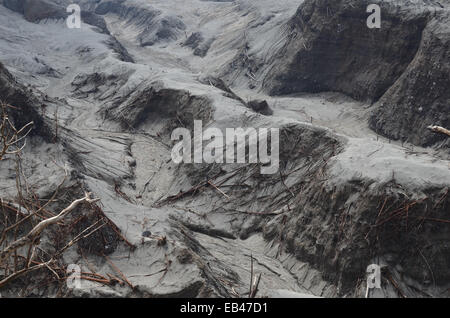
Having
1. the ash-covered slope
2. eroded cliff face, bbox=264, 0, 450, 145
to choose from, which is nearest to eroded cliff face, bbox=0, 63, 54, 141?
the ash-covered slope

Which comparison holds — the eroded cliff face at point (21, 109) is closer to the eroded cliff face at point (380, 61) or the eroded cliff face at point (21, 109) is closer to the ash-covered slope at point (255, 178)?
the ash-covered slope at point (255, 178)

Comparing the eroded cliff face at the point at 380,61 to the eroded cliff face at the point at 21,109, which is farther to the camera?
the eroded cliff face at the point at 380,61

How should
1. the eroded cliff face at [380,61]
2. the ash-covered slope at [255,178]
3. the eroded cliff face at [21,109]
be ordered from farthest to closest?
the eroded cliff face at [380,61], the eroded cliff face at [21,109], the ash-covered slope at [255,178]

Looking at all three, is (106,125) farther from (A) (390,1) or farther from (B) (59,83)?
(A) (390,1)

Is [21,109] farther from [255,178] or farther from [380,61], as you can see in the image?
[380,61]

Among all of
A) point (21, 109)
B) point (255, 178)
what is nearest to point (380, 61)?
point (255, 178)

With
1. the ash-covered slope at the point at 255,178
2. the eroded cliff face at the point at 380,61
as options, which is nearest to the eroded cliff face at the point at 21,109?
the ash-covered slope at the point at 255,178
